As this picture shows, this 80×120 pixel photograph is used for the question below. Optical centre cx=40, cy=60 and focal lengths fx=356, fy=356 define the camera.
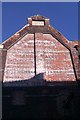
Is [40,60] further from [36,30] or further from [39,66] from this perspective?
[36,30]

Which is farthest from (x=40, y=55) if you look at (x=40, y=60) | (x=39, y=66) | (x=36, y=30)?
(x=36, y=30)

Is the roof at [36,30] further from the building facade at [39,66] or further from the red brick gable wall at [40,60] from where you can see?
the red brick gable wall at [40,60]

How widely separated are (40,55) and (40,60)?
40cm

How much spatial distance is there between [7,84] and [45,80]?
7.37ft

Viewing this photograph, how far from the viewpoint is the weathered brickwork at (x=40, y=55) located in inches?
835

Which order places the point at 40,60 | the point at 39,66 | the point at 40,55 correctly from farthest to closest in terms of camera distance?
the point at 40,55 < the point at 40,60 < the point at 39,66

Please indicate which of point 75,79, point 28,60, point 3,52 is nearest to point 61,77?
point 75,79

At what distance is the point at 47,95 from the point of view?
20.2 m

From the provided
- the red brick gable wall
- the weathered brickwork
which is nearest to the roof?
the weathered brickwork

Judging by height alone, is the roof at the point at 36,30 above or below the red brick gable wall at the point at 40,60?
above

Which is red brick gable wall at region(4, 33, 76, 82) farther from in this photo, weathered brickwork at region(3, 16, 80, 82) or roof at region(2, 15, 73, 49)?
roof at region(2, 15, 73, 49)

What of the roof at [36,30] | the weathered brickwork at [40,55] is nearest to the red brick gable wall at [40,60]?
the weathered brickwork at [40,55]

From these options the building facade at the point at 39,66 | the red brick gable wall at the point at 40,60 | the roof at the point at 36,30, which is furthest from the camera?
the roof at the point at 36,30

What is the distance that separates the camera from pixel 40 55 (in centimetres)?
2197
